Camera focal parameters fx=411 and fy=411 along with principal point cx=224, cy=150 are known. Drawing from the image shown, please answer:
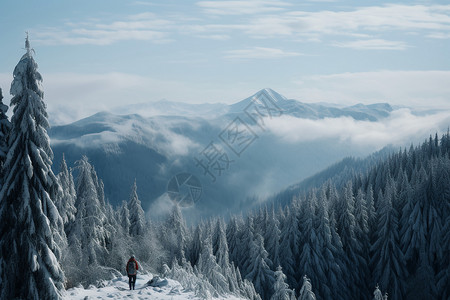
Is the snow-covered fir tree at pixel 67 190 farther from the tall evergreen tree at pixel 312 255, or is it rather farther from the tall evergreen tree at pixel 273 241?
the tall evergreen tree at pixel 312 255

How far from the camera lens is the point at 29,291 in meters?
17.4

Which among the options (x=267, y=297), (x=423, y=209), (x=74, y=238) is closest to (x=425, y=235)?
(x=423, y=209)

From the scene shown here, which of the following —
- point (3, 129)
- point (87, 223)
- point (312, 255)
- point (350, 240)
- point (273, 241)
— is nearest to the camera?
point (3, 129)

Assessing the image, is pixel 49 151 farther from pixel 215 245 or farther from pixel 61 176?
pixel 215 245

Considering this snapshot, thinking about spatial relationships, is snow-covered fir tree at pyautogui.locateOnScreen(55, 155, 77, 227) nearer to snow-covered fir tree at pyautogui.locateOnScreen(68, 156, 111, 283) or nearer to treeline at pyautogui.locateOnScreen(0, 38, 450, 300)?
treeline at pyautogui.locateOnScreen(0, 38, 450, 300)

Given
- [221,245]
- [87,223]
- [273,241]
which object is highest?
[87,223]

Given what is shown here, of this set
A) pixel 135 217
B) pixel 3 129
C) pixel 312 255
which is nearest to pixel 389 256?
pixel 312 255

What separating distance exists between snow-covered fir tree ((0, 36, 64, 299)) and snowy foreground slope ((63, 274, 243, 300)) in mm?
2973

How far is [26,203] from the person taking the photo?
56.9 ft

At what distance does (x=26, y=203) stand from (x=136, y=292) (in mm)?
8557

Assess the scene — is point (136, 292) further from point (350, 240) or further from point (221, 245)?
point (350, 240)

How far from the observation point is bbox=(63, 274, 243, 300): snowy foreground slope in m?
21.8

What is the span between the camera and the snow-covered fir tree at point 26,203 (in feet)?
57.0

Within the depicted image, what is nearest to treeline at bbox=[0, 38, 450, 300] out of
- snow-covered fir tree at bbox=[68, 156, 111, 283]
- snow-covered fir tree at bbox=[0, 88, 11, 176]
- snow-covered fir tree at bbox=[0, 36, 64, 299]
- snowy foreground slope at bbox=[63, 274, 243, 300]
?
snow-covered fir tree at bbox=[68, 156, 111, 283]
